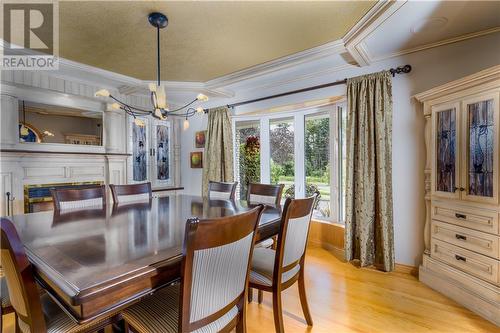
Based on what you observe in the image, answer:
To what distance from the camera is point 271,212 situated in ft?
6.26

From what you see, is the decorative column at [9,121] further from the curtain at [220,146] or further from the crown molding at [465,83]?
the crown molding at [465,83]

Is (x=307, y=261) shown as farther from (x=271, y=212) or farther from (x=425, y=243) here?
(x=271, y=212)

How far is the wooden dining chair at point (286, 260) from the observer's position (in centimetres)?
152

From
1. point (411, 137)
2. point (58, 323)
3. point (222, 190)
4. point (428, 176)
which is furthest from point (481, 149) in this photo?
point (58, 323)

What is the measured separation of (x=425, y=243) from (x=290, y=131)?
7.15 feet

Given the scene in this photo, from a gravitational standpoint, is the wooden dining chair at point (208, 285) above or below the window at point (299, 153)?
below

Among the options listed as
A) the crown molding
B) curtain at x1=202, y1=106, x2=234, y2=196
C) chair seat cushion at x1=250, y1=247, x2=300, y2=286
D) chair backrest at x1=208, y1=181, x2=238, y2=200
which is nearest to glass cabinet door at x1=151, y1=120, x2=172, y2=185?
curtain at x1=202, y1=106, x2=234, y2=196

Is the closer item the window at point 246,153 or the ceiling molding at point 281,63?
the ceiling molding at point 281,63

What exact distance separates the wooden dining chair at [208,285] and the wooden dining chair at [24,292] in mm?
274

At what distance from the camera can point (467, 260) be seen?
6.62 ft

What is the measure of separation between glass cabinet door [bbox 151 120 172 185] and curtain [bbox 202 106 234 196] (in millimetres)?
941

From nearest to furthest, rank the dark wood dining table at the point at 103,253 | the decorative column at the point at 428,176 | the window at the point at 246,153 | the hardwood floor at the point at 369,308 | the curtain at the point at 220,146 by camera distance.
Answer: the dark wood dining table at the point at 103,253
the hardwood floor at the point at 369,308
the decorative column at the point at 428,176
the curtain at the point at 220,146
the window at the point at 246,153

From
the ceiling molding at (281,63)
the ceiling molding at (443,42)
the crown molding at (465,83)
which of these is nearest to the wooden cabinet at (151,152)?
the ceiling molding at (281,63)

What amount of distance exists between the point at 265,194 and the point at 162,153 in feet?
9.08
